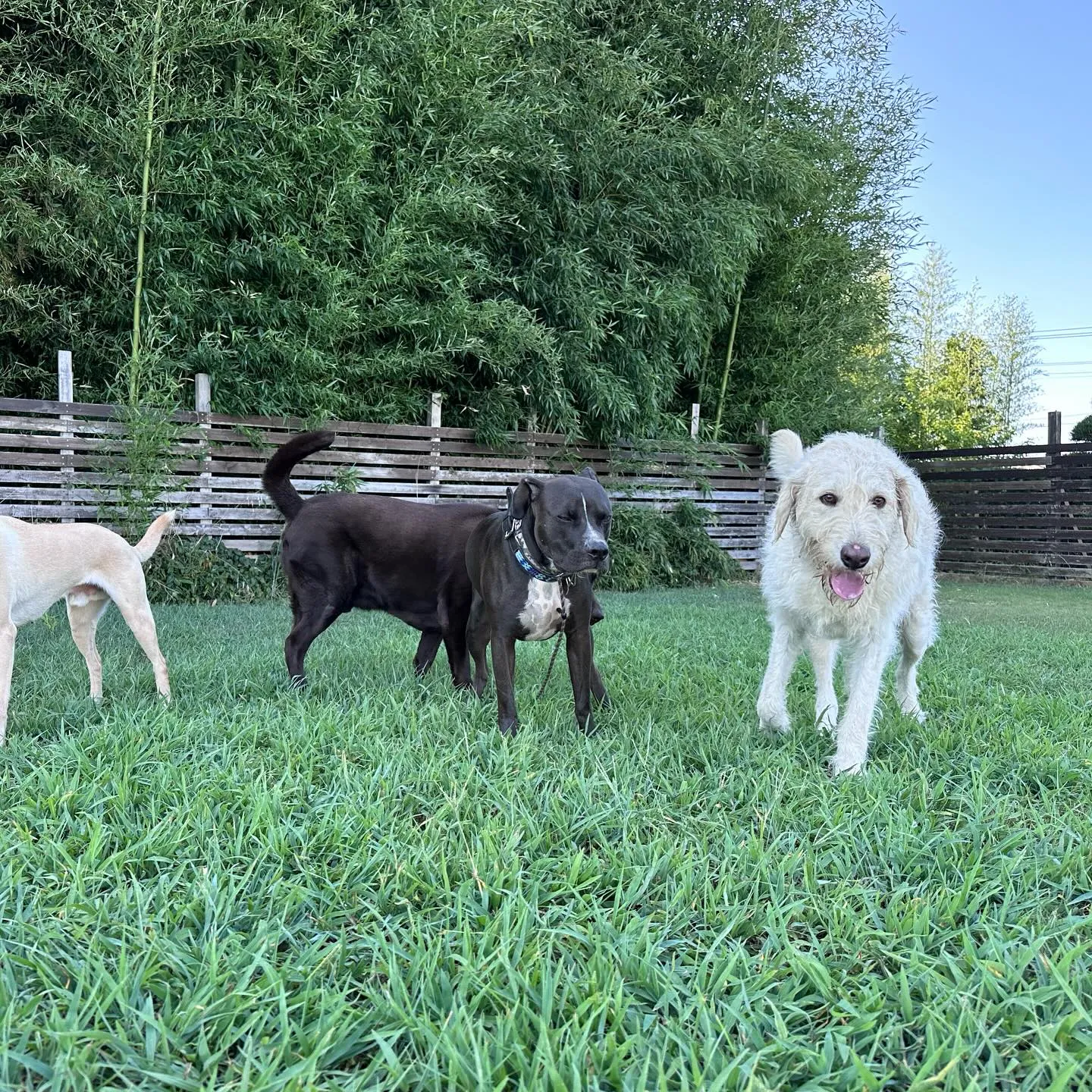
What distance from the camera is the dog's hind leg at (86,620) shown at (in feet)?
11.5

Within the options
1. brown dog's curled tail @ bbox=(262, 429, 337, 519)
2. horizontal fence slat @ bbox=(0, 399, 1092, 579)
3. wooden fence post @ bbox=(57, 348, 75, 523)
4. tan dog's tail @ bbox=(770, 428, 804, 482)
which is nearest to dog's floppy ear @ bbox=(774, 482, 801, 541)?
tan dog's tail @ bbox=(770, 428, 804, 482)

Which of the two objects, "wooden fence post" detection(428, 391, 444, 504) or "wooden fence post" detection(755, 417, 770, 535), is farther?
"wooden fence post" detection(755, 417, 770, 535)

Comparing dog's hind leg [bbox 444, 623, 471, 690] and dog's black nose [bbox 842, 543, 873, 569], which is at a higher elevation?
dog's black nose [bbox 842, 543, 873, 569]

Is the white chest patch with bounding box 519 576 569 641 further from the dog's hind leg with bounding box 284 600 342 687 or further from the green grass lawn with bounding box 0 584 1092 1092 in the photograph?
the dog's hind leg with bounding box 284 600 342 687

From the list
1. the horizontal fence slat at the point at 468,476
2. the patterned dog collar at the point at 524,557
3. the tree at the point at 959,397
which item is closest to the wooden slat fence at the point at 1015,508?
the horizontal fence slat at the point at 468,476

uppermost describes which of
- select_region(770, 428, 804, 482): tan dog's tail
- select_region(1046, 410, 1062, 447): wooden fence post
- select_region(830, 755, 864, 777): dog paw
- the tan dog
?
select_region(1046, 410, 1062, 447): wooden fence post

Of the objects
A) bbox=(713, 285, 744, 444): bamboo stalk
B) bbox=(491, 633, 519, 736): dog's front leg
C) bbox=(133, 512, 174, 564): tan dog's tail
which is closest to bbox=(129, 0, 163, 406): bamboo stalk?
bbox=(133, 512, 174, 564): tan dog's tail

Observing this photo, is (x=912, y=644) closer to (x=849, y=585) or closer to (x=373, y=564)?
(x=849, y=585)

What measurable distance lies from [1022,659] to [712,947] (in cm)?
433

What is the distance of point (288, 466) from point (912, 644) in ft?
9.64

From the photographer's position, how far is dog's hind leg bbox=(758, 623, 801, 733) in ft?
10.1

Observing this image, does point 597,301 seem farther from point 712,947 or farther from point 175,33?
point 712,947

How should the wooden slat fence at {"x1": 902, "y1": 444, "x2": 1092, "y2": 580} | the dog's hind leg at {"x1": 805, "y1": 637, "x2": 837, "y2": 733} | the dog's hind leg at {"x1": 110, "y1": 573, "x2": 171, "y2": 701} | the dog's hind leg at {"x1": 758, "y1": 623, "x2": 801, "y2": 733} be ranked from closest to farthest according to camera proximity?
1. the dog's hind leg at {"x1": 758, "y1": 623, "x2": 801, "y2": 733}
2. the dog's hind leg at {"x1": 805, "y1": 637, "x2": 837, "y2": 733}
3. the dog's hind leg at {"x1": 110, "y1": 573, "x2": 171, "y2": 701}
4. the wooden slat fence at {"x1": 902, "y1": 444, "x2": 1092, "y2": 580}

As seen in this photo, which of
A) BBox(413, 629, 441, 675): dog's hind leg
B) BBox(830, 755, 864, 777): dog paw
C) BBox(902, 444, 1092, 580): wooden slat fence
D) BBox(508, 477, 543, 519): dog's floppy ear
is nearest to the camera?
BBox(830, 755, 864, 777): dog paw
